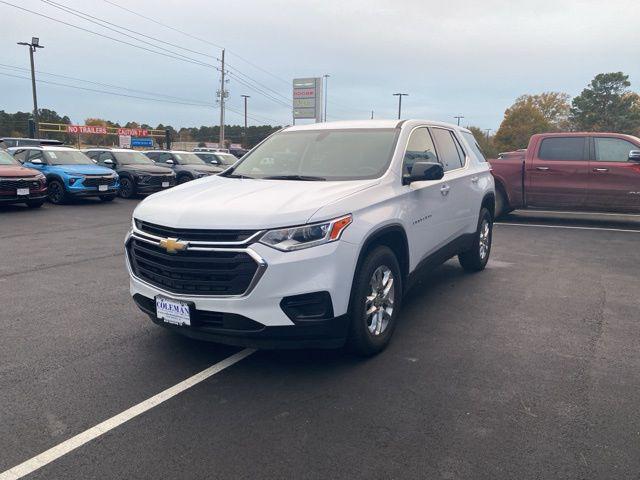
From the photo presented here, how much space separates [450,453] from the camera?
279 centimetres

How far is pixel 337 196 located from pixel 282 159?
145 centimetres

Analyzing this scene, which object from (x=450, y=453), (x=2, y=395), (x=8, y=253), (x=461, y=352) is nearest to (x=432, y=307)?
(x=461, y=352)

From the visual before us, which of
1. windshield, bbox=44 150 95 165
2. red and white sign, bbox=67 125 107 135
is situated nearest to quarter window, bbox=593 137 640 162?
windshield, bbox=44 150 95 165

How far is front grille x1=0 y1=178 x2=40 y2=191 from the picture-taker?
12734mm

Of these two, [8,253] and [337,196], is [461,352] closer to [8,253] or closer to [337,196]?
[337,196]

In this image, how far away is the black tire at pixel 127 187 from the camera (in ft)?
56.5

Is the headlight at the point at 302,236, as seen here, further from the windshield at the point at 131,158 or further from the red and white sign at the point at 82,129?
the red and white sign at the point at 82,129

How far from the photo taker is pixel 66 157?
A: 1582 centimetres

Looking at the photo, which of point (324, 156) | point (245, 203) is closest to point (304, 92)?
point (324, 156)

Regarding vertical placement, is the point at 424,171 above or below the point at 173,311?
above

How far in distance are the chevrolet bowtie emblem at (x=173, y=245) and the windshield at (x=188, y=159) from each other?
1624 cm

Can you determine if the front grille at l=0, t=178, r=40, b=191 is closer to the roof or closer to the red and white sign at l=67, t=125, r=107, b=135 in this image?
the roof

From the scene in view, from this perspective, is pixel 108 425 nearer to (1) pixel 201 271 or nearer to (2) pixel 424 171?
(1) pixel 201 271

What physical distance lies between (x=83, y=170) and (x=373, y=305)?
1349cm
